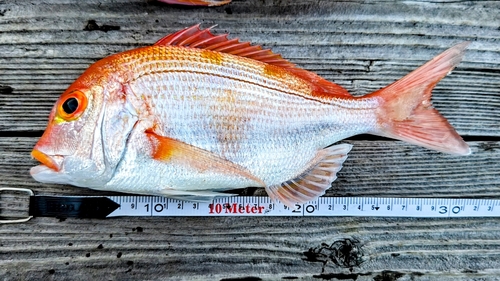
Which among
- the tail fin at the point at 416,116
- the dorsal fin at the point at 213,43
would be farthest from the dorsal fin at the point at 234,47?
the tail fin at the point at 416,116

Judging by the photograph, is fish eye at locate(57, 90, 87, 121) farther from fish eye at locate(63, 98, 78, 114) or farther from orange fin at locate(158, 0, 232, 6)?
orange fin at locate(158, 0, 232, 6)

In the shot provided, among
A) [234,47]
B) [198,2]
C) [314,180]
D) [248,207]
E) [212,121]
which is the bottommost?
[248,207]

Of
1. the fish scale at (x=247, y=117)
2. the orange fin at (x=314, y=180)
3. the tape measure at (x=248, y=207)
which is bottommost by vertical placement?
the tape measure at (x=248, y=207)

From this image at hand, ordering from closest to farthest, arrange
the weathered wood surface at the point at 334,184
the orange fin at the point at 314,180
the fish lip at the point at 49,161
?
1. the fish lip at the point at 49,161
2. the orange fin at the point at 314,180
3. the weathered wood surface at the point at 334,184

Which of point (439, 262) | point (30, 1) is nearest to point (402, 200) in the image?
point (439, 262)

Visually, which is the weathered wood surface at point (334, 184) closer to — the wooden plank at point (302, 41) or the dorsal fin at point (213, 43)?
the wooden plank at point (302, 41)

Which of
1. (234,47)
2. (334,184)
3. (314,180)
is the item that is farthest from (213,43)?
(334,184)

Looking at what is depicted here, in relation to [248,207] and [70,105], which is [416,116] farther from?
[70,105]
